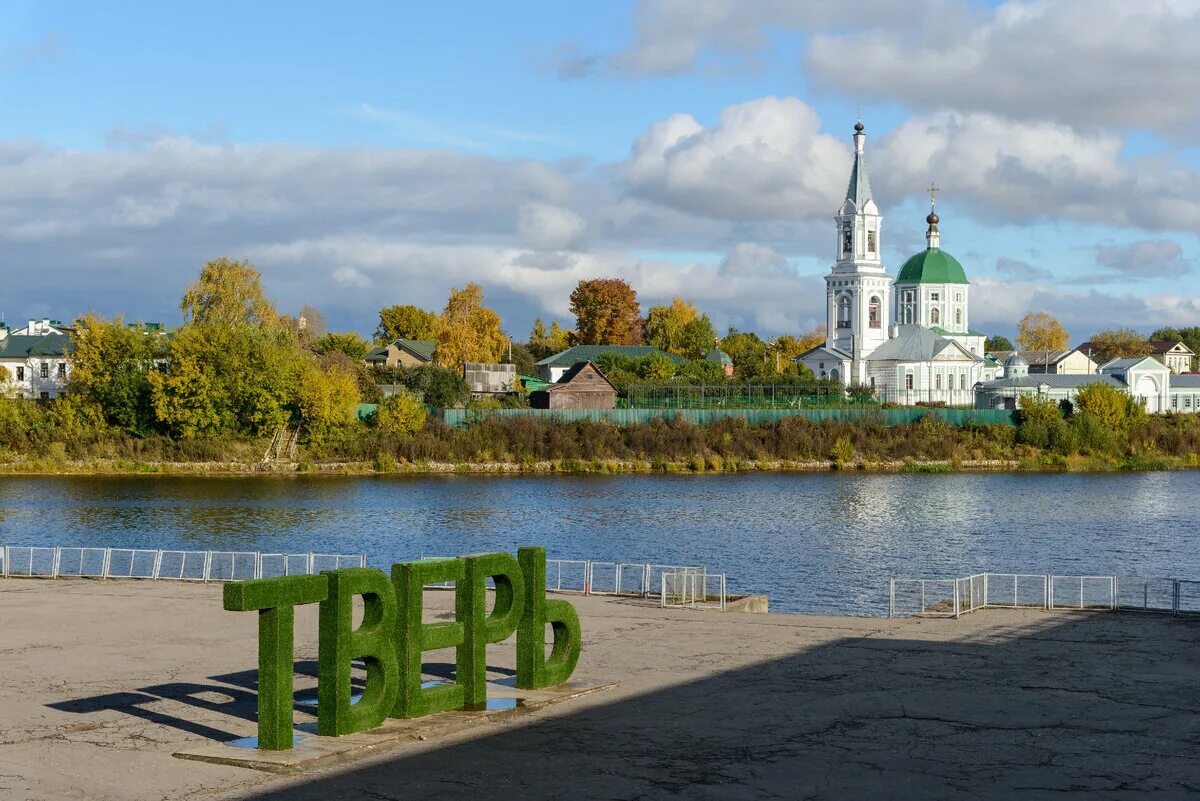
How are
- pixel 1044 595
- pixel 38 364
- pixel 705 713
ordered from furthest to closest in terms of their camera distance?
pixel 38 364 → pixel 1044 595 → pixel 705 713

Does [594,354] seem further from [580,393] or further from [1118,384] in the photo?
[1118,384]

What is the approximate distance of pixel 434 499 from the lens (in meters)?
74.8

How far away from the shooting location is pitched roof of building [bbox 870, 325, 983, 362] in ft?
442

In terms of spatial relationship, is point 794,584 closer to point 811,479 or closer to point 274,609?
point 274,609

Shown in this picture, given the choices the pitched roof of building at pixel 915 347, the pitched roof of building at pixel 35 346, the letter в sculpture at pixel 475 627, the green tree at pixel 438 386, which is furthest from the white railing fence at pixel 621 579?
the pitched roof of building at pixel 915 347

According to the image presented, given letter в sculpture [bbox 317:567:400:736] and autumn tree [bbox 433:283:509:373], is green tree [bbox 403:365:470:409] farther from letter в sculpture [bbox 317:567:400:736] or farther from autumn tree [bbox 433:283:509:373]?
letter в sculpture [bbox 317:567:400:736]

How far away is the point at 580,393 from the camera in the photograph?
111188 mm

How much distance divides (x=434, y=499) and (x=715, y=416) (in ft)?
118

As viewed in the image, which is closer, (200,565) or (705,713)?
(705,713)

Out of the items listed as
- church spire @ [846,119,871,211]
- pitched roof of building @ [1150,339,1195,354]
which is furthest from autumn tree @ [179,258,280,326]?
pitched roof of building @ [1150,339,1195,354]

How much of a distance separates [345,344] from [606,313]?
38348mm

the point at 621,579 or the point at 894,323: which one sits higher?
the point at 894,323

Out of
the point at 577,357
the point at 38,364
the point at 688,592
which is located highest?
the point at 577,357

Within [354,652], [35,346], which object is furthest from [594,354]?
[354,652]
